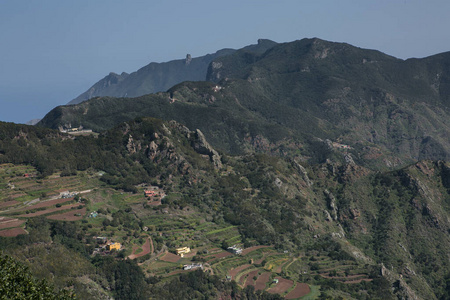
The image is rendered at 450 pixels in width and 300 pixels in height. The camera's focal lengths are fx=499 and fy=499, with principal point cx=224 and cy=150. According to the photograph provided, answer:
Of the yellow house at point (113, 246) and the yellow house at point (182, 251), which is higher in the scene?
the yellow house at point (113, 246)

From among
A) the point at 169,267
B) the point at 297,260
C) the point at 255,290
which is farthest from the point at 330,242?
the point at 169,267

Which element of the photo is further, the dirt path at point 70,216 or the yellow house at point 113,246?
the dirt path at point 70,216

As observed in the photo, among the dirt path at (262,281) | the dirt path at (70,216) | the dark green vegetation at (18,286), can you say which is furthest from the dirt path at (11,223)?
the dark green vegetation at (18,286)

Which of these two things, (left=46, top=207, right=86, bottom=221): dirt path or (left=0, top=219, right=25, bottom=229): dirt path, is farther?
(left=46, top=207, right=86, bottom=221): dirt path

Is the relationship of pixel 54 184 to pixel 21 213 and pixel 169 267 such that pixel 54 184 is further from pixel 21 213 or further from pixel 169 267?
pixel 169 267

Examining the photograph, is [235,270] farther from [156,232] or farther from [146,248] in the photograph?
[156,232]

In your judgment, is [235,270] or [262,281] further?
[235,270]

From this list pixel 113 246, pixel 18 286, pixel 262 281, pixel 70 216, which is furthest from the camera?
pixel 70 216

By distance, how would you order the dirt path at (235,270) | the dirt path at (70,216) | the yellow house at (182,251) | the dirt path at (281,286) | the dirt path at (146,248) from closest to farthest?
the dirt path at (281,286), the dirt path at (146,248), the dirt path at (235,270), the yellow house at (182,251), the dirt path at (70,216)

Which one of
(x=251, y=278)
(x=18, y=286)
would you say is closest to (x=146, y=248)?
(x=251, y=278)

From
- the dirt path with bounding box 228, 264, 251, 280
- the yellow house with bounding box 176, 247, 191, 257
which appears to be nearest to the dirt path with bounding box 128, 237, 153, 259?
the yellow house with bounding box 176, 247, 191, 257

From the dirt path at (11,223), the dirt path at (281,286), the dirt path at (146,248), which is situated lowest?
the dirt path at (281,286)

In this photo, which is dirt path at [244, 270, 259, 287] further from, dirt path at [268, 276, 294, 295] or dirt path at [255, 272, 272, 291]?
dirt path at [268, 276, 294, 295]

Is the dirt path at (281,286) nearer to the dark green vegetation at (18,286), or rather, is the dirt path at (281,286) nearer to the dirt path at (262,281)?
the dirt path at (262,281)
